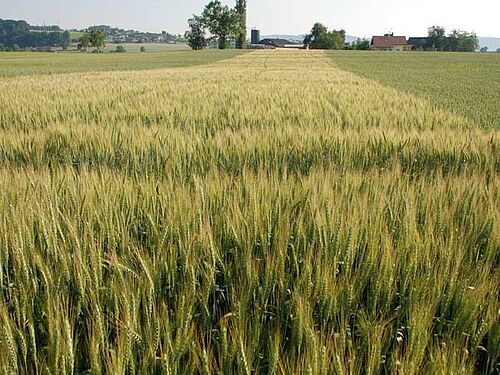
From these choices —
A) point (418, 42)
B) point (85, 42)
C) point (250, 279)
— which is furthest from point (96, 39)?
point (250, 279)

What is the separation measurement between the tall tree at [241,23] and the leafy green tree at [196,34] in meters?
8.59

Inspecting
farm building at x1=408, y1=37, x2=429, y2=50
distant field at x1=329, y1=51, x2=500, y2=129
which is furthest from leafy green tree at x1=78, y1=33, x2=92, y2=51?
distant field at x1=329, y1=51, x2=500, y2=129

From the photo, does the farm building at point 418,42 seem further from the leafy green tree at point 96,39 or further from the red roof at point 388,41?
the leafy green tree at point 96,39

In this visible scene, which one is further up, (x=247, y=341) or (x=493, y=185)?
(x=493, y=185)

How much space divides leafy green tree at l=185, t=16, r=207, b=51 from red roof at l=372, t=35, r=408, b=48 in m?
47.2

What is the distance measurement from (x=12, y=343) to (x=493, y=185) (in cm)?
213

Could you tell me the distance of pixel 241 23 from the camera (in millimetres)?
107250

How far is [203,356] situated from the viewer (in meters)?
0.97

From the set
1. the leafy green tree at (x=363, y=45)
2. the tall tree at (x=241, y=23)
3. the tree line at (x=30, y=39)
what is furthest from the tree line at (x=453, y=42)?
the tree line at (x=30, y=39)

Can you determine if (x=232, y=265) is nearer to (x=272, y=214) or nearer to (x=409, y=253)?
(x=272, y=214)

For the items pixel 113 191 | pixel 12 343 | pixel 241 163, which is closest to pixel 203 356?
pixel 12 343

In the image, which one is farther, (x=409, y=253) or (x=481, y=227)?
(x=481, y=227)

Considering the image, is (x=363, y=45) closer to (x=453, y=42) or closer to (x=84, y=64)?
(x=453, y=42)

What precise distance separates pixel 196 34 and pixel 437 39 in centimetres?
6119
